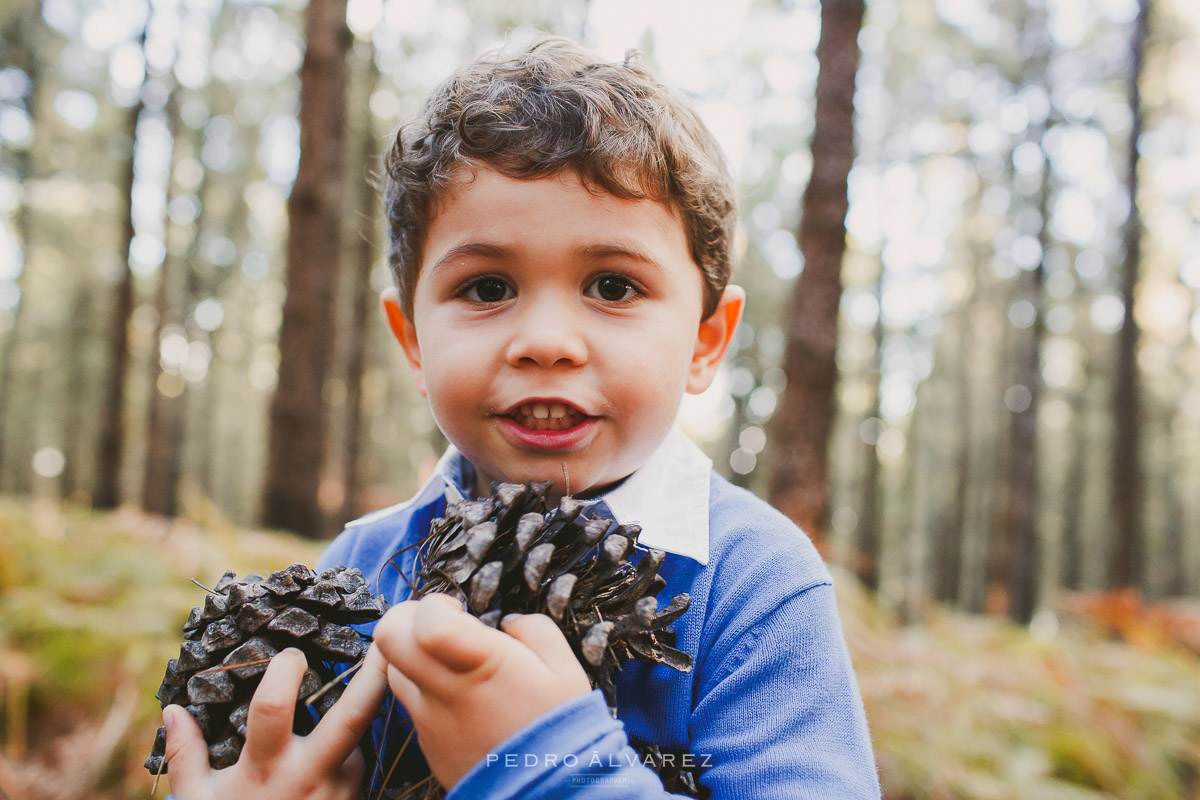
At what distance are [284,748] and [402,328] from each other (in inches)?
35.0

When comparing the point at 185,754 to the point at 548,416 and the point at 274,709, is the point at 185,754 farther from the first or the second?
the point at 548,416

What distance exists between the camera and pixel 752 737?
39.5 inches

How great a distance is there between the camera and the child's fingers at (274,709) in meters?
0.92

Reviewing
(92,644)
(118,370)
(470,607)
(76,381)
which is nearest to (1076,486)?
(118,370)

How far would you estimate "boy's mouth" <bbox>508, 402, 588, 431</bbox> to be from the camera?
1157 mm

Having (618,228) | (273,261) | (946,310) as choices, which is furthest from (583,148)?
(946,310)

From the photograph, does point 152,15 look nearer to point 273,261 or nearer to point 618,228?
point 273,261

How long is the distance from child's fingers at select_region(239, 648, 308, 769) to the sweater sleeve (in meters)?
0.27

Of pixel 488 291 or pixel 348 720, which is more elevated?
pixel 488 291

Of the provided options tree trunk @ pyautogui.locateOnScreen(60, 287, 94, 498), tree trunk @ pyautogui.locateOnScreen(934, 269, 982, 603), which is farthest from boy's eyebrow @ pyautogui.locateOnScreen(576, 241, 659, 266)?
tree trunk @ pyautogui.locateOnScreen(60, 287, 94, 498)

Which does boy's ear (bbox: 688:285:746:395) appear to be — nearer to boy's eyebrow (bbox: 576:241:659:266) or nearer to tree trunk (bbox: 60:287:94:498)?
boy's eyebrow (bbox: 576:241:659:266)

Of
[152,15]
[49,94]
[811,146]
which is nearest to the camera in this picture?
[811,146]

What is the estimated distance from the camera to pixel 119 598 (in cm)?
469

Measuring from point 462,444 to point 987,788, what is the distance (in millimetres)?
3575
